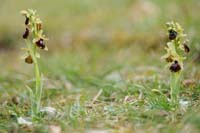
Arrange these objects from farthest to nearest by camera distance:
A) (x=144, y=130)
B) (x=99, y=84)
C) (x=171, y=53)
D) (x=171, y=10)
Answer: (x=171, y=10)
(x=99, y=84)
(x=171, y=53)
(x=144, y=130)

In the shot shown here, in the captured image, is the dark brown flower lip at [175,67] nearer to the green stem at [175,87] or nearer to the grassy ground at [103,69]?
the green stem at [175,87]

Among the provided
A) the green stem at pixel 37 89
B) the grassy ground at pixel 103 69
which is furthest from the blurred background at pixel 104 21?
the green stem at pixel 37 89

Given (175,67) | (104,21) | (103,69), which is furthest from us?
(104,21)

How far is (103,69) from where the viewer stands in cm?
379

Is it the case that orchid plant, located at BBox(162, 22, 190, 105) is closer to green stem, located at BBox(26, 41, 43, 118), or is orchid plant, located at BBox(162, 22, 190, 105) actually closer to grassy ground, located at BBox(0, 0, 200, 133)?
grassy ground, located at BBox(0, 0, 200, 133)

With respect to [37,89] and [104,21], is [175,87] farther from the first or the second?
[104,21]

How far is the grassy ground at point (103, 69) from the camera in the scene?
2322mm

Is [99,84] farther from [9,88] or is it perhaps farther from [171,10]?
[171,10]

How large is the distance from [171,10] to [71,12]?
4.04 feet

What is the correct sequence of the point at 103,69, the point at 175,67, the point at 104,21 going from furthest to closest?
1. the point at 104,21
2. the point at 103,69
3. the point at 175,67

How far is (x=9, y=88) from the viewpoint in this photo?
326 centimetres

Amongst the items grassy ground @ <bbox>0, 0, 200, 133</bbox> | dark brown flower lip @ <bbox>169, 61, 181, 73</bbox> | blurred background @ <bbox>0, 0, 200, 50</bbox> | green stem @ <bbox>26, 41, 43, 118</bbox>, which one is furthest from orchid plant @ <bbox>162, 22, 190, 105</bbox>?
blurred background @ <bbox>0, 0, 200, 50</bbox>

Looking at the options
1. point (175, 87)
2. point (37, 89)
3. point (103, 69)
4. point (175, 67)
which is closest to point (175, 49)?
point (175, 67)

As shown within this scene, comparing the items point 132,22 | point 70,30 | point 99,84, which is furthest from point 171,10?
point 99,84
